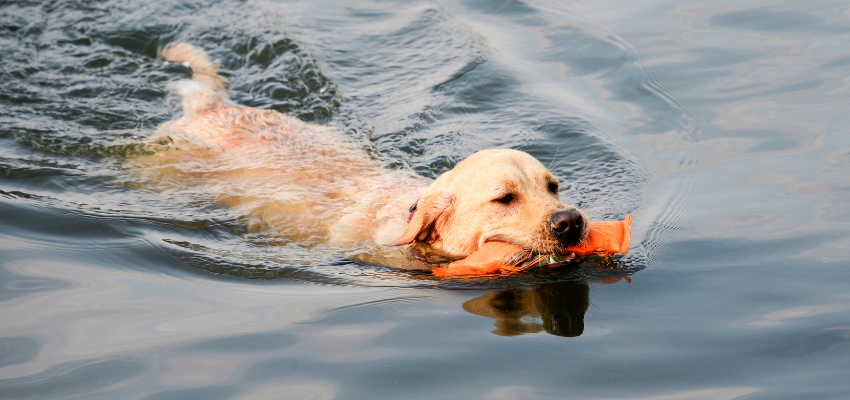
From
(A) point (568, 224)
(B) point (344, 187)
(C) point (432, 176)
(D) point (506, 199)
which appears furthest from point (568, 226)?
(C) point (432, 176)

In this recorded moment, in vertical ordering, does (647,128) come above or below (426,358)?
above

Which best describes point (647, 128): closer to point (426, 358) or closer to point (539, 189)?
point (539, 189)

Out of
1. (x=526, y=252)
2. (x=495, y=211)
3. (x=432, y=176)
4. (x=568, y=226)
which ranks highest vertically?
(x=432, y=176)

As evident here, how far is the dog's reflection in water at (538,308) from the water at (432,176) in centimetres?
2

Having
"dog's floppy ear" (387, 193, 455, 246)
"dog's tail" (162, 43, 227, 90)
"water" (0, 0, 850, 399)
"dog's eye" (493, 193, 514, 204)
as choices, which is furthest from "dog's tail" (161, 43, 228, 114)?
"dog's eye" (493, 193, 514, 204)

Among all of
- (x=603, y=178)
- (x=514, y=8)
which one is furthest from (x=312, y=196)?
(x=514, y=8)

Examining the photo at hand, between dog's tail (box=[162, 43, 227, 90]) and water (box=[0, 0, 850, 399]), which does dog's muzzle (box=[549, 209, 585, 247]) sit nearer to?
water (box=[0, 0, 850, 399])

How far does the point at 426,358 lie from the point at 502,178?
4.98 feet

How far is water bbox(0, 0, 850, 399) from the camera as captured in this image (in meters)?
3.30

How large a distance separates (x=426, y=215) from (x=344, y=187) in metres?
1.19

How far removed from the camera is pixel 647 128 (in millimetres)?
6875

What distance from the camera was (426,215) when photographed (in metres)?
4.75

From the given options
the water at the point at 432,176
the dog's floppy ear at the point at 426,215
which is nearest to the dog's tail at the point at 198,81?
the water at the point at 432,176

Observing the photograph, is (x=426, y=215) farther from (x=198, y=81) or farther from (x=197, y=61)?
(x=197, y=61)
